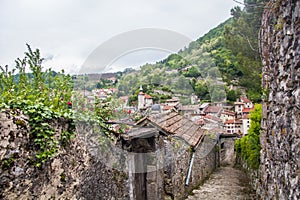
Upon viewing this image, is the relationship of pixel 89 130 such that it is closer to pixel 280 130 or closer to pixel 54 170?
pixel 54 170

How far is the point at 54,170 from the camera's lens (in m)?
2.60

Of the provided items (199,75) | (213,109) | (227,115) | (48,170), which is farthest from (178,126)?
(48,170)

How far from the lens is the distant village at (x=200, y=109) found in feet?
15.0

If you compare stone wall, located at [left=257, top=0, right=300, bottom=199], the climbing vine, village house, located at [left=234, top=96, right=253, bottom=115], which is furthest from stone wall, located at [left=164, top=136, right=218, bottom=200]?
village house, located at [left=234, top=96, right=253, bottom=115]

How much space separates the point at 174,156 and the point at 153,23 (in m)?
2.93

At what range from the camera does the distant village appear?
4582 mm

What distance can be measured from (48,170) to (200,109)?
16.4 feet

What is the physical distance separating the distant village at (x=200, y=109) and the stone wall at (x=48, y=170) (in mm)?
1044

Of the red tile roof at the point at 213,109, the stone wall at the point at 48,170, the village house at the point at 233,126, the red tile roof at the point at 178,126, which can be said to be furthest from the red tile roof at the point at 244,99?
the stone wall at the point at 48,170

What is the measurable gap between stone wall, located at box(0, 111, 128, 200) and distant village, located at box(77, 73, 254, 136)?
3.42 ft

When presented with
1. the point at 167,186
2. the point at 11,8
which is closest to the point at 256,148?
the point at 167,186

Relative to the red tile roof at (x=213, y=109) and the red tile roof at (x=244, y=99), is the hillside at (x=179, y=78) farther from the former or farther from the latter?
the red tile roof at (x=244, y=99)

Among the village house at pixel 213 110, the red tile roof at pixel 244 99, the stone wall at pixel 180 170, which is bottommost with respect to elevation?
the stone wall at pixel 180 170

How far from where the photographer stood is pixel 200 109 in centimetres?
679
